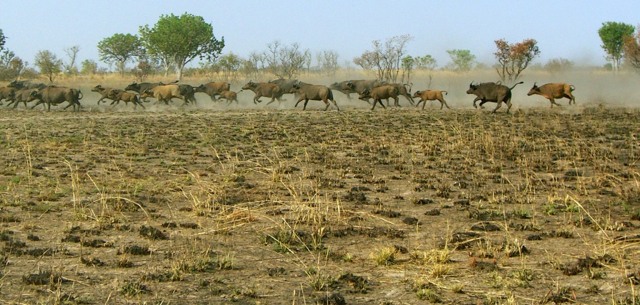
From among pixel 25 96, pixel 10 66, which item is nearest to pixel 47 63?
pixel 10 66

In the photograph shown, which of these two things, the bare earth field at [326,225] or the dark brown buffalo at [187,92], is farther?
the dark brown buffalo at [187,92]

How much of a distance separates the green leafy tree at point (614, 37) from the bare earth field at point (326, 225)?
6490cm

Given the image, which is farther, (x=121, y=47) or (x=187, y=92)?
(x=121, y=47)

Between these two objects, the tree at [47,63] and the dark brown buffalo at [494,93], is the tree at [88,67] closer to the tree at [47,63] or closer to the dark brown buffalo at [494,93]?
the tree at [47,63]

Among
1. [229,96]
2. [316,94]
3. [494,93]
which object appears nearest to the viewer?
[494,93]

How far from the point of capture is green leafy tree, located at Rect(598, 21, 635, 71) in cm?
7825

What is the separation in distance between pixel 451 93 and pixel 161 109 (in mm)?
21657

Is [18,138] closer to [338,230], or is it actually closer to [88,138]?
[88,138]

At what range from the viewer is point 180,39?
69.9m

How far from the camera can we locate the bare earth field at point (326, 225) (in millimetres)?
6980

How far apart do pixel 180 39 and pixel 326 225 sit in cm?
6278

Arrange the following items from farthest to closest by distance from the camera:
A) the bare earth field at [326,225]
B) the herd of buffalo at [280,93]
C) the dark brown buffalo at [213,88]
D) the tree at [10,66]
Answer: the tree at [10,66] → the dark brown buffalo at [213,88] → the herd of buffalo at [280,93] → the bare earth field at [326,225]

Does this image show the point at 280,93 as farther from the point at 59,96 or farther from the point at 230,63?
the point at 230,63

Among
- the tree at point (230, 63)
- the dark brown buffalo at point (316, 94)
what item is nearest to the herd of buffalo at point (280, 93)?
the dark brown buffalo at point (316, 94)
